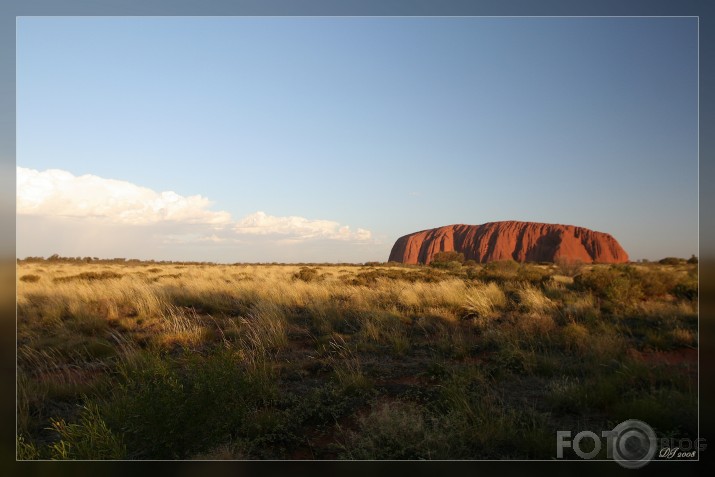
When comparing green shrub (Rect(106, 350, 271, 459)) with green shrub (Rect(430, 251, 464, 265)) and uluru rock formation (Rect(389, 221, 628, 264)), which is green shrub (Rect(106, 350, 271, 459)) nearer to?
uluru rock formation (Rect(389, 221, 628, 264))

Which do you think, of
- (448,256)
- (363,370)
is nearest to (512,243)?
(448,256)

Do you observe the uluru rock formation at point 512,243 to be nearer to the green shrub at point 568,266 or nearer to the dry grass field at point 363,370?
the green shrub at point 568,266

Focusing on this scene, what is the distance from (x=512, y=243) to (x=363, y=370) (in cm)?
489

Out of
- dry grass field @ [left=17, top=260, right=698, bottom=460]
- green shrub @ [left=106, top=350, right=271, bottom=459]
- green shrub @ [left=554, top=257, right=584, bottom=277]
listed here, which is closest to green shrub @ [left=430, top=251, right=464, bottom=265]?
dry grass field @ [left=17, top=260, right=698, bottom=460]

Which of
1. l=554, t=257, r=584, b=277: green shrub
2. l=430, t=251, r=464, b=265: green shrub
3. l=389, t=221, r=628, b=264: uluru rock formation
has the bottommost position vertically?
l=554, t=257, r=584, b=277: green shrub

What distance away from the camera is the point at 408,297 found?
9031mm

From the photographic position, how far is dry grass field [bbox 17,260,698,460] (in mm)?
4152

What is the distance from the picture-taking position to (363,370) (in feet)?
18.5

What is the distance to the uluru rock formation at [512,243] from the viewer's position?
7.36m

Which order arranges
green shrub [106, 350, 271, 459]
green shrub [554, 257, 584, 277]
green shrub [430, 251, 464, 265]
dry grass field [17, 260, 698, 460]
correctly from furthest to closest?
green shrub [554, 257, 584, 277], green shrub [430, 251, 464, 265], dry grass field [17, 260, 698, 460], green shrub [106, 350, 271, 459]

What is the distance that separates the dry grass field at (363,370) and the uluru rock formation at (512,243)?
822 mm

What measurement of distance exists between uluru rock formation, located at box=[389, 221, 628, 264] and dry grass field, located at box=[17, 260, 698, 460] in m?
0.82

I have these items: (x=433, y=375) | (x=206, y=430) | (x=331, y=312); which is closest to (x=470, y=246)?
(x=331, y=312)

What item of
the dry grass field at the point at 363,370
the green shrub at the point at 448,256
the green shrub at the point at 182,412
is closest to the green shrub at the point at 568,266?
the dry grass field at the point at 363,370
